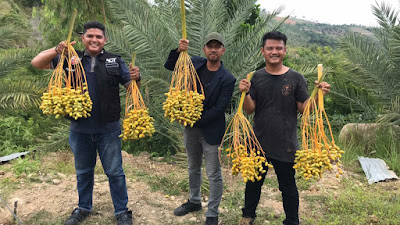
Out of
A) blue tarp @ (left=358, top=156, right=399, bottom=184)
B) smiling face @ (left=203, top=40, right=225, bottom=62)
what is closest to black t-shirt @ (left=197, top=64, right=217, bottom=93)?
smiling face @ (left=203, top=40, right=225, bottom=62)

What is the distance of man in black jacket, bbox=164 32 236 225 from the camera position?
3121 mm

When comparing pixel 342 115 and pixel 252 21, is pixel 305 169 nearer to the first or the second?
pixel 252 21

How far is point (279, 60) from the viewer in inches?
112

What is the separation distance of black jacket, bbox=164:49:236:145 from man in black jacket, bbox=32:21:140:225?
0.55m

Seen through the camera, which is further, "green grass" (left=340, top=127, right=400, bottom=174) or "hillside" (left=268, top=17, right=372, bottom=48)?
"hillside" (left=268, top=17, right=372, bottom=48)

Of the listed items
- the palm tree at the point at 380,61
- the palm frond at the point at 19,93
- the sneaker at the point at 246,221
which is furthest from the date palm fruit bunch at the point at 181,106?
the palm tree at the point at 380,61

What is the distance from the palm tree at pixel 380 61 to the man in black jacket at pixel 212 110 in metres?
4.36

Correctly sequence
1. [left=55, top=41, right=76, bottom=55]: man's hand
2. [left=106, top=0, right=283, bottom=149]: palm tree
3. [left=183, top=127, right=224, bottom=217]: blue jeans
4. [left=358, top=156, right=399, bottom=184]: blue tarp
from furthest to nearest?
[left=358, top=156, right=399, bottom=184]: blue tarp
[left=106, top=0, right=283, bottom=149]: palm tree
[left=183, top=127, right=224, bottom=217]: blue jeans
[left=55, top=41, right=76, bottom=55]: man's hand

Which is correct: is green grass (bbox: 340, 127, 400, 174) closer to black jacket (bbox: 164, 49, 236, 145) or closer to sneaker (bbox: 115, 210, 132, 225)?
black jacket (bbox: 164, 49, 236, 145)

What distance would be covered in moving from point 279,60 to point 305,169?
957 millimetres

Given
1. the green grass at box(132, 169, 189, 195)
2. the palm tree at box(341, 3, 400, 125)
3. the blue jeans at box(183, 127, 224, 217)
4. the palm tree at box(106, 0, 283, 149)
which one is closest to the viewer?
the blue jeans at box(183, 127, 224, 217)

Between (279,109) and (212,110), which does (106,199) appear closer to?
(212,110)

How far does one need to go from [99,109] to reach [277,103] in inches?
64.3

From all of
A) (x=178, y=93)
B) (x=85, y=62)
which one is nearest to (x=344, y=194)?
(x=178, y=93)
